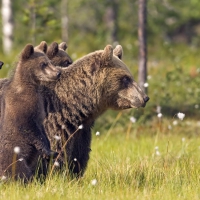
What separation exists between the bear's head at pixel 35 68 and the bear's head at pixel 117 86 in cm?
60

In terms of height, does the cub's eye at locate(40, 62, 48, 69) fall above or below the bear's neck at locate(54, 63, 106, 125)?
above

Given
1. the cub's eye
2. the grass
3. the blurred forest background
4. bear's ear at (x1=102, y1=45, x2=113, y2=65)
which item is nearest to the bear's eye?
bear's ear at (x1=102, y1=45, x2=113, y2=65)

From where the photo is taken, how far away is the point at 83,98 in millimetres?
6992

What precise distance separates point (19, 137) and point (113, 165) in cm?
118

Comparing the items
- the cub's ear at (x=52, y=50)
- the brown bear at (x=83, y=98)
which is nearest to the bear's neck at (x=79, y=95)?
the brown bear at (x=83, y=98)

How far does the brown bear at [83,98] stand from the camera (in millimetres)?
6922

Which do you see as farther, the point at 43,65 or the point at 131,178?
the point at 43,65

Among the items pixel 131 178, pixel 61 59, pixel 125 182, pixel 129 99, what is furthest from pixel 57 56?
pixel 125 182

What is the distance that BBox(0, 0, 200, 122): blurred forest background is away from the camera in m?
14.0

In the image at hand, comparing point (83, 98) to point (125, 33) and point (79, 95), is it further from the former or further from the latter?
point (125, 33)

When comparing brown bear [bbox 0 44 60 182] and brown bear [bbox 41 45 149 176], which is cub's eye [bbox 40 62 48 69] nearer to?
brown bear [bbox 0 44 60 182]

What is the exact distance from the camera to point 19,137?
627 cm

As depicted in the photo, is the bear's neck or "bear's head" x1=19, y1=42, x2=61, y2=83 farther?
the bear's neck

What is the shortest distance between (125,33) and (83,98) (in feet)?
80.4
